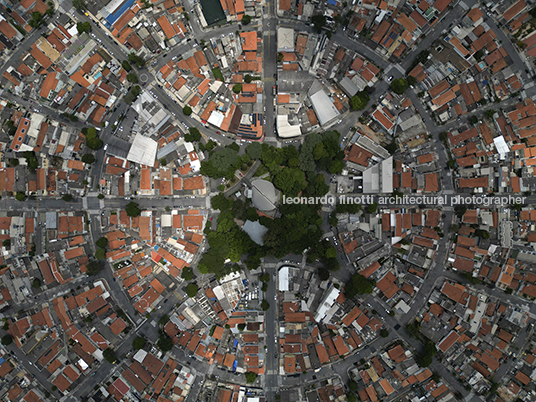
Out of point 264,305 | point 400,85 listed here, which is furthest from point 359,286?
point 400,85

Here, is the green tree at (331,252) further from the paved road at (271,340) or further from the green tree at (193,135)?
the green tree at (193,135)

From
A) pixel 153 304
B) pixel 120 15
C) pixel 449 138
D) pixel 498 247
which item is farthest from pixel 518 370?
pixel 120 15

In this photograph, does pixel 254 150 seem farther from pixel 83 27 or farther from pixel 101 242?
pixel 83 27

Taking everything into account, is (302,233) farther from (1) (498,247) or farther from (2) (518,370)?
(2) (518,370)

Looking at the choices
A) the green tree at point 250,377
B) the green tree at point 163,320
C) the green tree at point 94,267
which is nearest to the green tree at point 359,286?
the green tree at point 250,377

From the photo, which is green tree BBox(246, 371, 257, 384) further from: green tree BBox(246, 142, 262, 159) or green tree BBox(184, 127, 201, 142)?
green tree BBox(184, 127, 201, 142)

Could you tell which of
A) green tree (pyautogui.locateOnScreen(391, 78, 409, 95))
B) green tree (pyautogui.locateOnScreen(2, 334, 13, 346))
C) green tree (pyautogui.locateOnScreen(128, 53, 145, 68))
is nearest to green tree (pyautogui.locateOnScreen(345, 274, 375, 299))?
green tree (pyautogui.locateOnScreen(391, 78, 409, 95))
